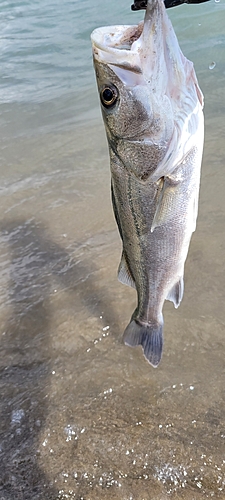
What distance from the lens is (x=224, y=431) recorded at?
9.41 ft

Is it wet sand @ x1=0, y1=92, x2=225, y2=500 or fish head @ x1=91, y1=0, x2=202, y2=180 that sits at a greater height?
fish head @ x1=91, y1=0, x2=202, y2=180

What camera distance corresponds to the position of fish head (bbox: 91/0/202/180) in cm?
182

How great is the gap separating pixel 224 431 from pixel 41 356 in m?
1.50

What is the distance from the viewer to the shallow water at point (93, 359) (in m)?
2.76

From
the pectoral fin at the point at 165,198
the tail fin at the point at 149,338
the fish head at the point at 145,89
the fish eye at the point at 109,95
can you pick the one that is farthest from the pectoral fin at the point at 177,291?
the fish eye at the point at 109,95

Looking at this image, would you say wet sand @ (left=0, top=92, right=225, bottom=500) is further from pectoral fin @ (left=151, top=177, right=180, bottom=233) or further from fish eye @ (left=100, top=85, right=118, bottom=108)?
fish eye @ (left=100, top=85, right=118, bottom=108)

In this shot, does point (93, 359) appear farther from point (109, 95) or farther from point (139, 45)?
point (139, 45)

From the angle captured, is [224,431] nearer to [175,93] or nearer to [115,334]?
[115,334]

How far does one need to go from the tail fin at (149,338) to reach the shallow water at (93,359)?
60 cm

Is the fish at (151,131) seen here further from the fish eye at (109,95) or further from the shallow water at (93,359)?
the shallow water at (93,359)

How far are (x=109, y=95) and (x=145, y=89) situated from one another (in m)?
0.16

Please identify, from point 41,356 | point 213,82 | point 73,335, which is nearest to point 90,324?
point 73,335

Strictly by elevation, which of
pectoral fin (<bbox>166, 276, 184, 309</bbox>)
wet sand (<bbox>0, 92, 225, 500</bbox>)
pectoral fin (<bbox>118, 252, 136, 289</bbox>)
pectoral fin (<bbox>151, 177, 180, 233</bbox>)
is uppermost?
pectoral fin (<bbox>151, 177, 180, 233</bbox>)

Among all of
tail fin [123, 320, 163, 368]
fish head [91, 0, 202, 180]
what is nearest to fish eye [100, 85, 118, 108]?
fish head [91, 0, 202, 180]
